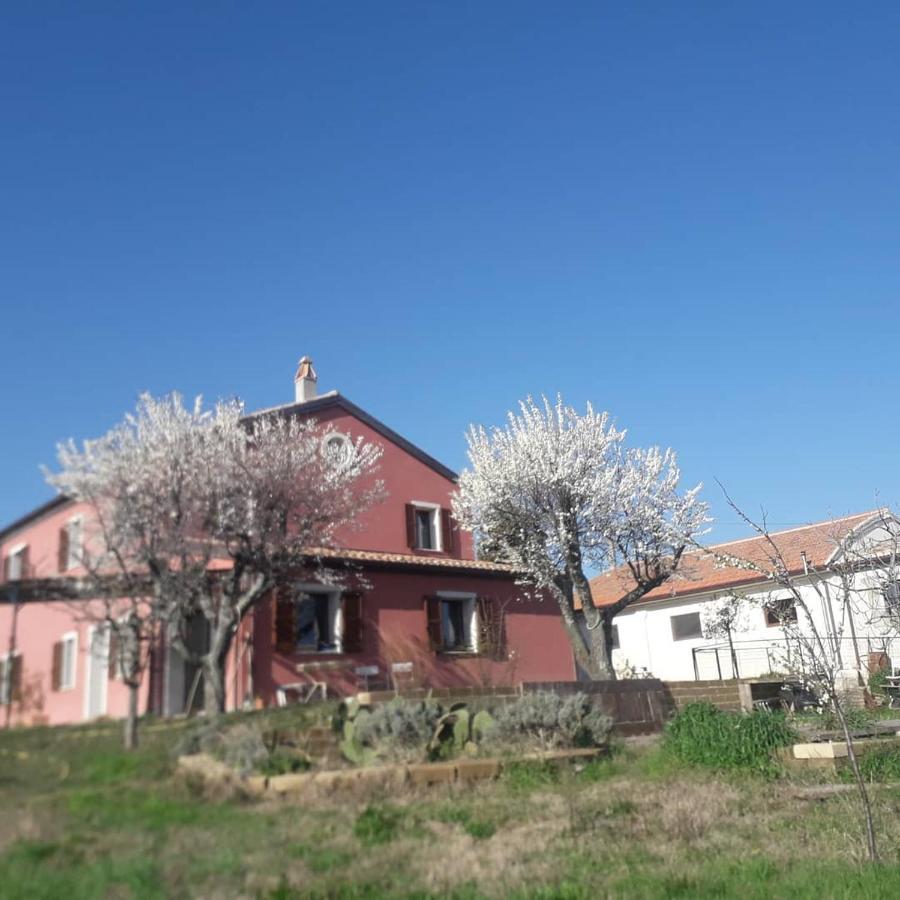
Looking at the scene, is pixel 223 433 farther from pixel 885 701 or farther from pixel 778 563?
pixel 885 701

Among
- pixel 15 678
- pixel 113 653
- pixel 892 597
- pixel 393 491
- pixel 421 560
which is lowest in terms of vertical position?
pixel 15 678

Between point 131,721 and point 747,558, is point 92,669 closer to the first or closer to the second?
point 131,721

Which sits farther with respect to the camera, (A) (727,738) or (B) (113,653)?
(A) (727,738)

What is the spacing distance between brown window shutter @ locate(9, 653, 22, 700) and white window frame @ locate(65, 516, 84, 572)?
0.73 metres

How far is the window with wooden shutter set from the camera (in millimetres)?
23812

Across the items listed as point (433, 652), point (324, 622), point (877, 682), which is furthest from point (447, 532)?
point (877, 682)

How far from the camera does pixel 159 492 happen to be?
753 centimetres

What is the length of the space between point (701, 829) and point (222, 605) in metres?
5.34

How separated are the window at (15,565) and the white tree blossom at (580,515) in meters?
16.8

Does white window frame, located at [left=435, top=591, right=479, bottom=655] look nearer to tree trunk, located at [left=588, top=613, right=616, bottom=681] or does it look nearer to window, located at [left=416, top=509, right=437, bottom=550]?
window, located at [left=416, top=509, right=437, bottom=550]

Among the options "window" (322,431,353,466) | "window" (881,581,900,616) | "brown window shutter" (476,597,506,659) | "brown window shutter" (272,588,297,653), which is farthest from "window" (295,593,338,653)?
"window" (881,581,900,616)

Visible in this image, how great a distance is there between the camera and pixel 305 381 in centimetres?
2508

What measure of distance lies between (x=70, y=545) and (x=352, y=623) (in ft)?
42.6

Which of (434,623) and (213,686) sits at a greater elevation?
(434,623)
